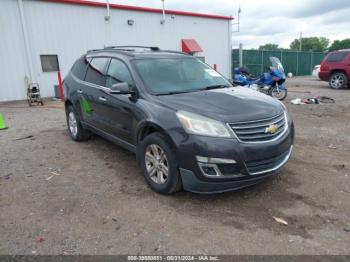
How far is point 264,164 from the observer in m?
3.52

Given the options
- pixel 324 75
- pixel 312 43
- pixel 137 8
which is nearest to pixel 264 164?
pixel 324 75

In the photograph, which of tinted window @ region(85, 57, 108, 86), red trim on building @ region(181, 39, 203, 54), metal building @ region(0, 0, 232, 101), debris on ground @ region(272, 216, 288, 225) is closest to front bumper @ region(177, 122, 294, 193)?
debris on ground @ region(272, 216, 288, 225)

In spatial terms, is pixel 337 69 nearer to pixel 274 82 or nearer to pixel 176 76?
pixel 274 82

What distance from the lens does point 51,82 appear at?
13.6m

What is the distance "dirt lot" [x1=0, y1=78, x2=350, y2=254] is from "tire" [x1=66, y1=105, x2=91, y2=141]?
716 mm

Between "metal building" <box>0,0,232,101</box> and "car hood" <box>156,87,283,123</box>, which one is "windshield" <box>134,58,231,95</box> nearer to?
"car hood" <box>156,87,283,123</box>

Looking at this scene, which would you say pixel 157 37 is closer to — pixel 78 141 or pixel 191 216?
pixel 78 141

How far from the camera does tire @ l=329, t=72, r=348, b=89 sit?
1436cm

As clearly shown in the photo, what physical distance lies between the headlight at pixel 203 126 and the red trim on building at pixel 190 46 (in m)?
14.3

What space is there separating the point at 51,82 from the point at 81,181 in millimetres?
10418

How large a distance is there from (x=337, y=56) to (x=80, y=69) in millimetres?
12684

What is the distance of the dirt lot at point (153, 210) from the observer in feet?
9.57

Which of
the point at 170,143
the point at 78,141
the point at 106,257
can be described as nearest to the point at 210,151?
the point at 170,143

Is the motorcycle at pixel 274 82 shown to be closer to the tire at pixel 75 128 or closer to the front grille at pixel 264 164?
the tire at pixel 75 128
